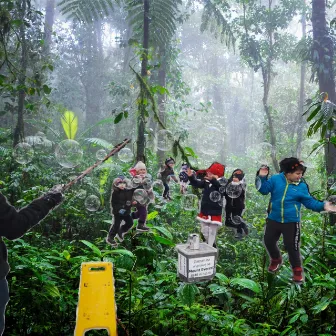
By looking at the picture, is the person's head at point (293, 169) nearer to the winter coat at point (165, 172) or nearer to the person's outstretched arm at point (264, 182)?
the person's outstretched arm at point (264, 182)

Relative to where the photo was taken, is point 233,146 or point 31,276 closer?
point 31,276

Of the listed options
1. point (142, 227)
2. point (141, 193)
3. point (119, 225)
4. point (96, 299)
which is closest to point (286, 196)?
point (141, 193)

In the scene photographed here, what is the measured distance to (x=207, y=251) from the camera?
2.82 m

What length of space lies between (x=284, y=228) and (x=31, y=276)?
261cm

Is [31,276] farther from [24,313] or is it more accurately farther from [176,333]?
[176,333]

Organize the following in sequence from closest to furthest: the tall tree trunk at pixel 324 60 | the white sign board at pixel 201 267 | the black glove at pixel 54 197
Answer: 1. the black glove at pixel 54 197
2. the white sign board at pixel 201 267
3. the tall tree trunk at pixel 324 60

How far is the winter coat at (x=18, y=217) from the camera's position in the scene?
2473 mm

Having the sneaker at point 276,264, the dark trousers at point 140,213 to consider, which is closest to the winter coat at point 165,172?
the dark trousers at point 140,213

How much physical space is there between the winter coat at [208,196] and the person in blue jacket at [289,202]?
39 cm

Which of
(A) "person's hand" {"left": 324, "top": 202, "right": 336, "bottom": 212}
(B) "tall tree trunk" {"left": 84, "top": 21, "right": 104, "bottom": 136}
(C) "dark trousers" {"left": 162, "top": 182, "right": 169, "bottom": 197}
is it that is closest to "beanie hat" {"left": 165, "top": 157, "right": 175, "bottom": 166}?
(C) "dark trousers" {"left": 162, "top": 182, "right": 169, "bottom": 197}

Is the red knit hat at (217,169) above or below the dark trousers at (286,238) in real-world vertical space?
above

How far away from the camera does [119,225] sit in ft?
9.87

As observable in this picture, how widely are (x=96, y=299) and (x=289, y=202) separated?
1.97 metres

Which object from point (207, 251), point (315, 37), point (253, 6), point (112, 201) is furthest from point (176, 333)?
point (253, 6)
